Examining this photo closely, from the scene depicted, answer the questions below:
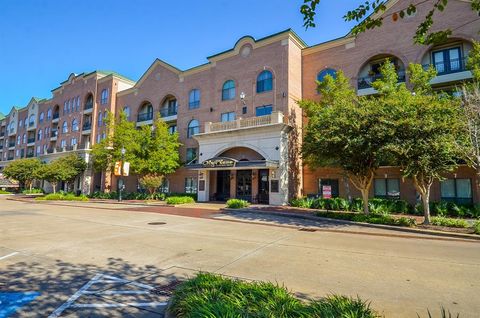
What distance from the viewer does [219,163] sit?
27141mm

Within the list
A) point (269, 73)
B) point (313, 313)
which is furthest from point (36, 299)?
point (269, 73)

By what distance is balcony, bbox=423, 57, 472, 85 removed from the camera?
21781 mm

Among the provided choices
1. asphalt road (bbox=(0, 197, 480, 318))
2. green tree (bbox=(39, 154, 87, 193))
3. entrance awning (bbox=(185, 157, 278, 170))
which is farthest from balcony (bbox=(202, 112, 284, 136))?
green tree (bbox=(39, 154, 87, 193))

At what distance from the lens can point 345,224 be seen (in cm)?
1533

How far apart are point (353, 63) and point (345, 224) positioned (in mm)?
17370

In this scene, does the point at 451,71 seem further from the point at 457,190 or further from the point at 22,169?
the point at 22,169

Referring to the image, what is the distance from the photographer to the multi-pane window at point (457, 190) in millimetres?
21422

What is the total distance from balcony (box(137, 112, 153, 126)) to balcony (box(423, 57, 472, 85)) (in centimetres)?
3277

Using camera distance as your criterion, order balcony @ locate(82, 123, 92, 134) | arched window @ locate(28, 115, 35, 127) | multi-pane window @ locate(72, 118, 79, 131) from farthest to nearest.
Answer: arched window @ locate(28, 115, 35, 127) → multi-pane window @ locate(72, 118, 79, 131) → balcony @ locate(82, 123, 92, 134)

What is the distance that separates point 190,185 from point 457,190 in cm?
2553

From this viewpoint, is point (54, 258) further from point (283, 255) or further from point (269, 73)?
point (269, 73)

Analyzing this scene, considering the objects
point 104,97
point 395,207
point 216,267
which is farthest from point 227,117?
point 104,97

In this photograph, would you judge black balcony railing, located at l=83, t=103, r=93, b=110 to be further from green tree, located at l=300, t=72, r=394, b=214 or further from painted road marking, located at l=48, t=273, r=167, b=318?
painted road marking, located at l=48, t=273, r=167, b=318

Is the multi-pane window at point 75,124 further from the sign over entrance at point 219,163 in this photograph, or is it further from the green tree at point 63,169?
the sign over entrance at point 219,163
